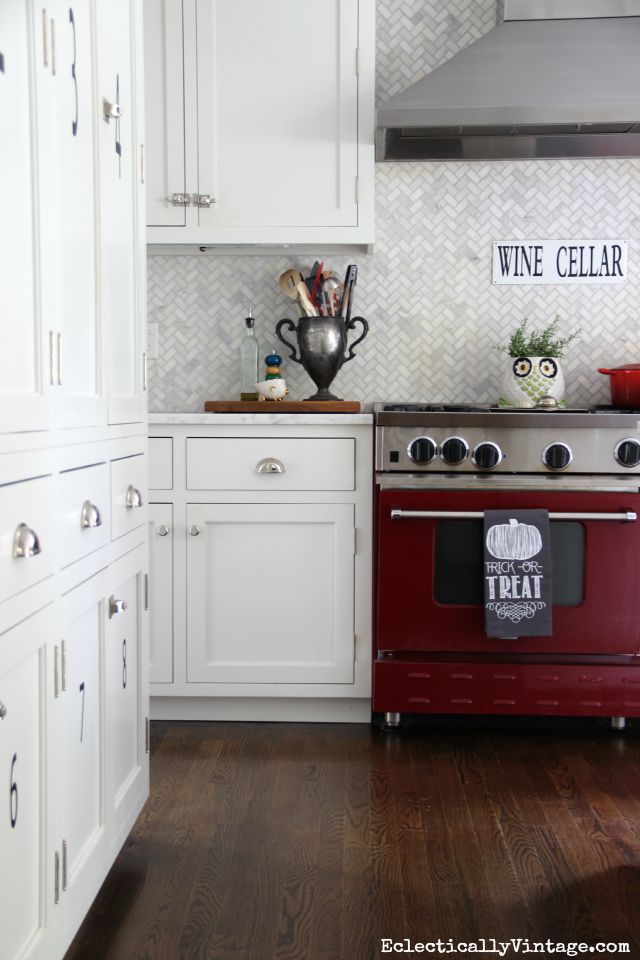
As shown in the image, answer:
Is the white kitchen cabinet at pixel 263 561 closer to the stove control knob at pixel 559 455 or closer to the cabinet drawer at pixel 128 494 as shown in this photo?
the stove control knob at pixel 559 455

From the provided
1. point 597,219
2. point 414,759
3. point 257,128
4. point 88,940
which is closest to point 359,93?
point 257,128

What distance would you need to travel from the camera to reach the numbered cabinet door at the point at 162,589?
8.75ft

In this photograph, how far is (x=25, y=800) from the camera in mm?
1238

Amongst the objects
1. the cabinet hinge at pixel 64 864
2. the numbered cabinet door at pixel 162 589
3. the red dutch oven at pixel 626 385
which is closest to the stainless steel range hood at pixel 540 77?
the red dutch oven at pixel 626 385

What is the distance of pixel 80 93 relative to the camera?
4.84 ft

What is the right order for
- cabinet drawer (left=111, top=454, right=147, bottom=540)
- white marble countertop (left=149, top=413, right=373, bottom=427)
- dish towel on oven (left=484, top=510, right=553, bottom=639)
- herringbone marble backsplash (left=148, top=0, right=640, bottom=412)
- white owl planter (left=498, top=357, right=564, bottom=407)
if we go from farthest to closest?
1. herringbone marble backsplash (left=148, top=0, right=640, bottom=412)
2. white owl planter (left=498, top=357, right=564, bottom=407)
3. white marble countertop (left=149, top=413, right=373, bottom=427)
4. dish towel on oven (left=484, top=510, right=553, bottom=639)
5. cabinet drawer (left=111, top=454, right=147, bottom=540)

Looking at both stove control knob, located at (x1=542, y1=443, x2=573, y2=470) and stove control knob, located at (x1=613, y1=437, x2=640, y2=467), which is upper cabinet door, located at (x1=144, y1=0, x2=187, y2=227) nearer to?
stove control knob, located at (x1=542, y1=443, x2=573, y2=470)

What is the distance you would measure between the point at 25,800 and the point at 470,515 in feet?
5.07

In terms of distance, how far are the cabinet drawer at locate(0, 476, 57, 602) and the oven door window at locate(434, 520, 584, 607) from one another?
1445 millimetres

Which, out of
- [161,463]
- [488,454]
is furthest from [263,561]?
[488,454]

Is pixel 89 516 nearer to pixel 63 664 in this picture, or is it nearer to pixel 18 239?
pixel 63 664

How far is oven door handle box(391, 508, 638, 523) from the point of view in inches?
98.5

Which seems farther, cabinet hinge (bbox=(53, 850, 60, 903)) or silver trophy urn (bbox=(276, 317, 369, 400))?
silver trophy urn (bbox=(276, 317, 369, 400))

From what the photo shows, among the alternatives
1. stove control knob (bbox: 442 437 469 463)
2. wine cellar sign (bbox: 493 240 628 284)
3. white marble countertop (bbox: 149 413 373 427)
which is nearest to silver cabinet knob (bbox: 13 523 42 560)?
white marble countertop (bbox: 149 413 373 427)
